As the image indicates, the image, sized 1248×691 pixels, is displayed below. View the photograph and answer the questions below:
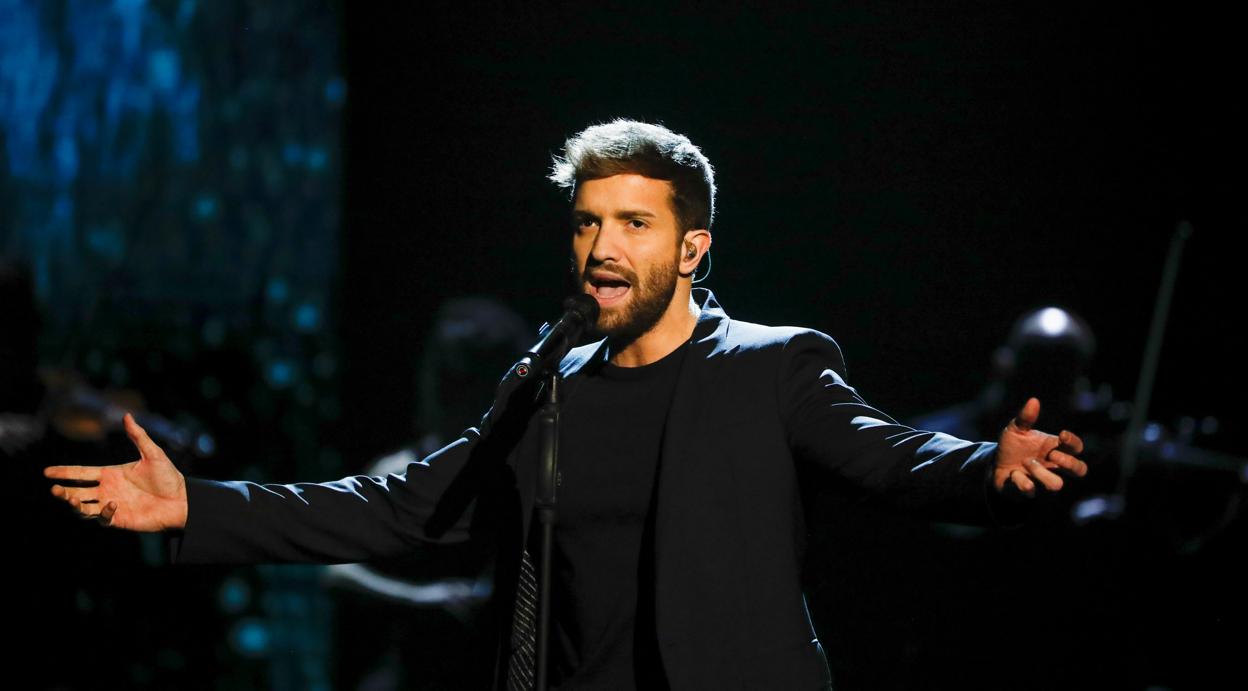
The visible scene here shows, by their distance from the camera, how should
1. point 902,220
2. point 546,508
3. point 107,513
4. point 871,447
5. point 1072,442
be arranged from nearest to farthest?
1. point 1072,442
2. point 546,508
3. point 871,447
4. point 107,513
5. point 902,220

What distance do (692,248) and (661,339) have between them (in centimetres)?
24

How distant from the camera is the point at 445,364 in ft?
13.0

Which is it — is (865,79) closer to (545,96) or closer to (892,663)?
(545,96)

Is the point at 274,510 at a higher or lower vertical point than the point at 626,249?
lower

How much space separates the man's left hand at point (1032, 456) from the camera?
5.10 ft

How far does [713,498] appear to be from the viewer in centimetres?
203

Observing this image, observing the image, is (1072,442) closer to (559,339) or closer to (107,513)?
(559,339)

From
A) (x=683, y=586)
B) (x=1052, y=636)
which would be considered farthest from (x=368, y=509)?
(x=1052, y=636)

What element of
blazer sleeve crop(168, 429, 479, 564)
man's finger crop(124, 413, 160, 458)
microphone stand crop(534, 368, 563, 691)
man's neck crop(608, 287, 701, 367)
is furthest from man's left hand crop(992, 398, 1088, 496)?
man's finger crop(124, 413, 160, 458)

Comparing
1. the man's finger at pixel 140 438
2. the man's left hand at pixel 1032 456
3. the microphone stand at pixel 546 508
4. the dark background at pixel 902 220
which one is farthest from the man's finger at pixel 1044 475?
the dark background at pixel 902 220

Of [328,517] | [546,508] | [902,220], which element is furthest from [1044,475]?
[902,220]

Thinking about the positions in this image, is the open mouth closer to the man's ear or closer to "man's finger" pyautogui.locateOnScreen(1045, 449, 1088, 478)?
the man's ear

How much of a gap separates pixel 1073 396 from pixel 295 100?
3.43 m

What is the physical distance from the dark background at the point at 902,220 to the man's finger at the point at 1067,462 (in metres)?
2.20
